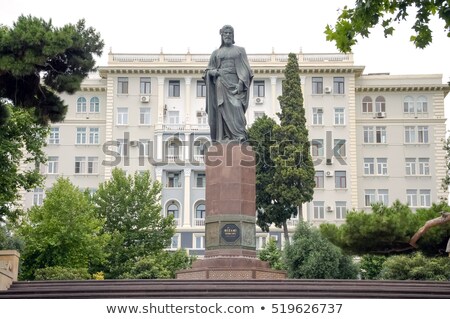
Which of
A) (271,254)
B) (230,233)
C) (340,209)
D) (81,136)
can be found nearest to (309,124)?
(340,209)

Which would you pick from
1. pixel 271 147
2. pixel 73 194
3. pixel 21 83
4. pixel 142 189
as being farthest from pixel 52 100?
pixel 271 147

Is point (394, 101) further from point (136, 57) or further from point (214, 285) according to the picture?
point (214, 285)

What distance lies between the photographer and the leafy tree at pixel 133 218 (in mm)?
43031

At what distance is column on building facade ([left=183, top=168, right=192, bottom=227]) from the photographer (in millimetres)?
57188

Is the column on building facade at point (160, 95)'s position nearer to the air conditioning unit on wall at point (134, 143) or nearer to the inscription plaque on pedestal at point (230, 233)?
the air conditioning unit on wall at point (134, 143)

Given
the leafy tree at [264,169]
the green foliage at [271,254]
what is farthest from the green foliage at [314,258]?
the leafy tree at [264,169]

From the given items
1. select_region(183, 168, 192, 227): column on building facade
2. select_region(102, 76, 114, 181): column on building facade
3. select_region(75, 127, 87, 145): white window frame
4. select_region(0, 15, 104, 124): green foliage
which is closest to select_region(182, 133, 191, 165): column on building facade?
select_region(183, 168, 192, 227): column on building facade

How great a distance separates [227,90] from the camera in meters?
23.1

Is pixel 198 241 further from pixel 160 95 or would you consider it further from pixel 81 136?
pixel 81 136

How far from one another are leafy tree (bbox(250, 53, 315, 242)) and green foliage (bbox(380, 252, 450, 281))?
11001 millimetres

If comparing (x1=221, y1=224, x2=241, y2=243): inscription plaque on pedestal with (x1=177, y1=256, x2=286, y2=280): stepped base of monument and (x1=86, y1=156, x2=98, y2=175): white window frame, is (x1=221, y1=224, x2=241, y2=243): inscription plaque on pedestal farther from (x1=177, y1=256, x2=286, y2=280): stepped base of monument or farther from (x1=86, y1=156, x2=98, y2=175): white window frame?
(x1=86, y1=156, x2=98, y2=175): white window frame

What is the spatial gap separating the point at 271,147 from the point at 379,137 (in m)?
15.3

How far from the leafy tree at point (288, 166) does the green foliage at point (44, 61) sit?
27755 mm

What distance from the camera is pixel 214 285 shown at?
17688mm
